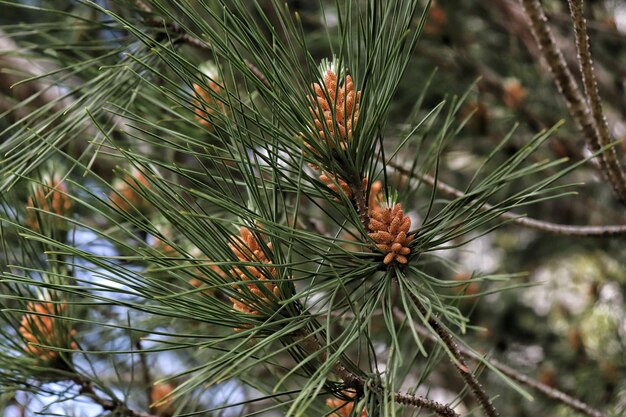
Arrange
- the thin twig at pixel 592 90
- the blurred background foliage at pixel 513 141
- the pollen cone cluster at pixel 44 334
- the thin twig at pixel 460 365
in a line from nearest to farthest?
the thin twig at pixel 460 365, the thin twig at pixel 592 90, the pollen cone cluster at pixel 44 334, the blurred background foliage at pixel 513 141

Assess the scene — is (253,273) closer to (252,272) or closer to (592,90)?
(252,272)

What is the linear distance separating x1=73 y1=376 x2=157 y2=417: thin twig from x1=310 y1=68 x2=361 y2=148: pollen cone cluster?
457mm

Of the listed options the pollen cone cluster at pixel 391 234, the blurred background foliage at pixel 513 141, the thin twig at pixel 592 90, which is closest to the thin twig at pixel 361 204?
the pollen cone cluster at pixel 391 234

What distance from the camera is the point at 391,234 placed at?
62 centimetres

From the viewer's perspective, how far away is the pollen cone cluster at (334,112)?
60cm

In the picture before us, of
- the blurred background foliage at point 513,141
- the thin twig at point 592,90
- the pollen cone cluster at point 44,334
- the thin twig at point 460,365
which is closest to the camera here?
the thin twig at point 460,365

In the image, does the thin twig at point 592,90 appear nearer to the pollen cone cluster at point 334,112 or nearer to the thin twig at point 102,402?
the pollen cone cluster at point 334,112

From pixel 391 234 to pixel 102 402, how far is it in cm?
47

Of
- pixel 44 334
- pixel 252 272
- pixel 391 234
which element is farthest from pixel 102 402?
pixel 391 234

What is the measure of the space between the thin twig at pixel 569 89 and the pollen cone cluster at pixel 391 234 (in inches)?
13.2

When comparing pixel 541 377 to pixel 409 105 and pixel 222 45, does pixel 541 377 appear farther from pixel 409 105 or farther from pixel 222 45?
pixel 222 45

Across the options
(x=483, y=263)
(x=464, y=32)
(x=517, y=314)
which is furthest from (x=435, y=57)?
(x=483, y=263)

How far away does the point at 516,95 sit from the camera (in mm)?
1812

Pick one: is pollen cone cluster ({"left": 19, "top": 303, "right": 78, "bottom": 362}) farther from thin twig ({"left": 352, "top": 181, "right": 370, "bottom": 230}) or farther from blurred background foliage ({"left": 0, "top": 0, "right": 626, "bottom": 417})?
blurred background foliage ({"left": 0, "top": 0, "right": 626, "bottom": 417})
